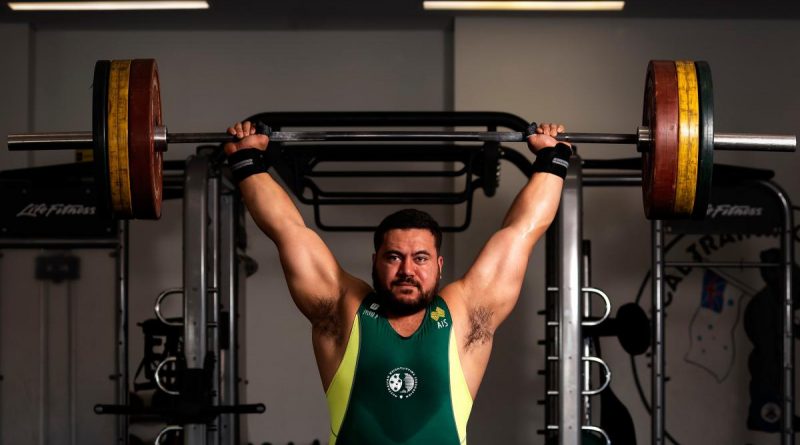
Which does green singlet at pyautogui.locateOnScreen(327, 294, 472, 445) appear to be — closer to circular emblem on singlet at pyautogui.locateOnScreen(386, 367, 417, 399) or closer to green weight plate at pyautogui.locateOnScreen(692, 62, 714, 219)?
circular emblem on singlet at pyautogui.locateOnScreen(386, 367, 417, 399)

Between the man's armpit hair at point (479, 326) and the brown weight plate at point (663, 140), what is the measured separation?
18.7 inches

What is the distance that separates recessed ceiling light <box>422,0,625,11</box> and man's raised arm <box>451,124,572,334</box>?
76.3 inches

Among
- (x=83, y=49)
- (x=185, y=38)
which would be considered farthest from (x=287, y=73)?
(x=83, y=49)

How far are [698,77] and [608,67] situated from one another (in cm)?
227

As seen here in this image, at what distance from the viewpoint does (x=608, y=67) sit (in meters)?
4.66

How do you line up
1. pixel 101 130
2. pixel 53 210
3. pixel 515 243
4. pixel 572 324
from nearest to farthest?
pixel 101 130
pixel 515 243
pixel 572 324
pixel 53 210

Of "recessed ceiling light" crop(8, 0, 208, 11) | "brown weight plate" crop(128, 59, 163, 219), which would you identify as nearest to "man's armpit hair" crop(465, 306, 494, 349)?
"brown weight plate" crop(128, 59, 163, 219)

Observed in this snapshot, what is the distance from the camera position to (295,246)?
7.93 ft

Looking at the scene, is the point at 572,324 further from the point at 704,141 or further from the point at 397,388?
the point at 397,388

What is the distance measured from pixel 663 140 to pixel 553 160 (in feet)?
0.95

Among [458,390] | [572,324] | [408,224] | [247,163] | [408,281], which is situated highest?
[247,163]

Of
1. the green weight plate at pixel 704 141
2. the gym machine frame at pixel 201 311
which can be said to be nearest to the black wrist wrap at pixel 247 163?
the gym machine frame at pixel 201 311

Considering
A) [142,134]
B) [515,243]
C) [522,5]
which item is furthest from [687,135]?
[522,5]

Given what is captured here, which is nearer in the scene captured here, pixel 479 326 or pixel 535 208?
pixel 479 326
